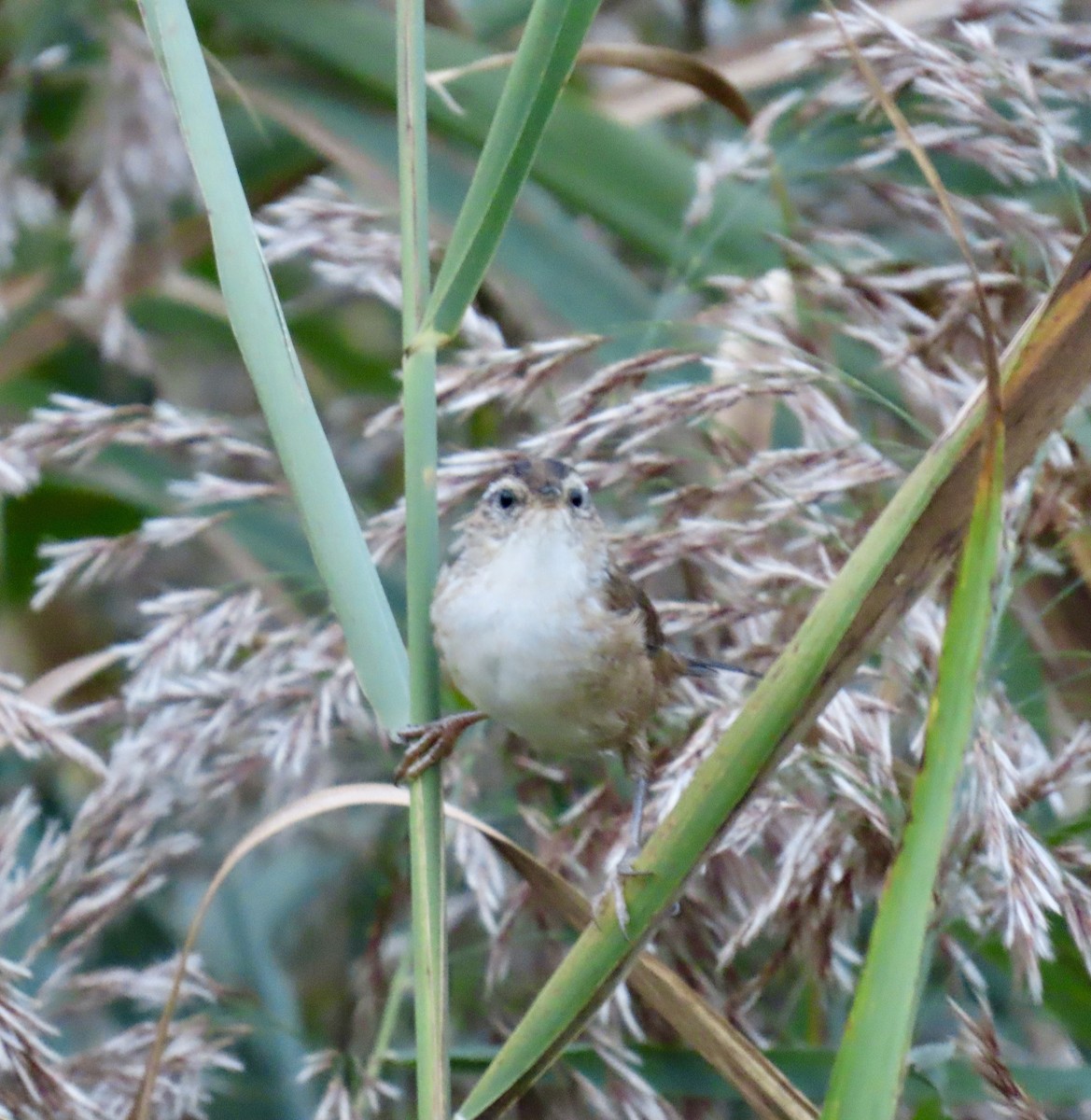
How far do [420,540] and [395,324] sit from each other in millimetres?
1988

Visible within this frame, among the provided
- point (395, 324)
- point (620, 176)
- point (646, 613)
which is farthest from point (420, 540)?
point (395, 324)

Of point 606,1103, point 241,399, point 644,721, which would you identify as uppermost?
point 644,721

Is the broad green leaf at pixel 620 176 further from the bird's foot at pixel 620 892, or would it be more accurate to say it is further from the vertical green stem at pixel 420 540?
the bird's foot at pixel 620 892

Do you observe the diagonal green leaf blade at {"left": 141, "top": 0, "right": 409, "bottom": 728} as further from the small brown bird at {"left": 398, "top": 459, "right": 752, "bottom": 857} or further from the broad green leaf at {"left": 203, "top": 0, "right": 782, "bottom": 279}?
the broad green leaf at {"left": 203, "top": 0, "right": 782, "bottom": 279}

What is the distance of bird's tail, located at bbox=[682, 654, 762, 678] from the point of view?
163cm

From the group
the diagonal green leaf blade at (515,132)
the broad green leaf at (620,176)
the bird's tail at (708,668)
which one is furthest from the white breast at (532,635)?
the broad green leaf at (620,176)

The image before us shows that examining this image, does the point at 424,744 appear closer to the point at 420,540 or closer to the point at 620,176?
the point at 420,540

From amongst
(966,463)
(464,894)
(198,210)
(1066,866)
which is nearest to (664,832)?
(966,463)

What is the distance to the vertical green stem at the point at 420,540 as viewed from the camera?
42.3 inches

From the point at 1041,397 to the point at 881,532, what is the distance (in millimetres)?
182

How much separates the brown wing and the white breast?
0.08 feet

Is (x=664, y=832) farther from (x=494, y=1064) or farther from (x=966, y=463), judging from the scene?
(x=966, y=463)

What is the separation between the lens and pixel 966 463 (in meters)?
1.04

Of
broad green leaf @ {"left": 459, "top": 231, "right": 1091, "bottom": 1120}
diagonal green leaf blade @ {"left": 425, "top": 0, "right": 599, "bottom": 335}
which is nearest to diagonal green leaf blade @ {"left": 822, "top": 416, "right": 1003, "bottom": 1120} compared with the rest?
broad green leaf @ {"left": 459, "top": 231, "right": 1091, "bottom": 1120}
